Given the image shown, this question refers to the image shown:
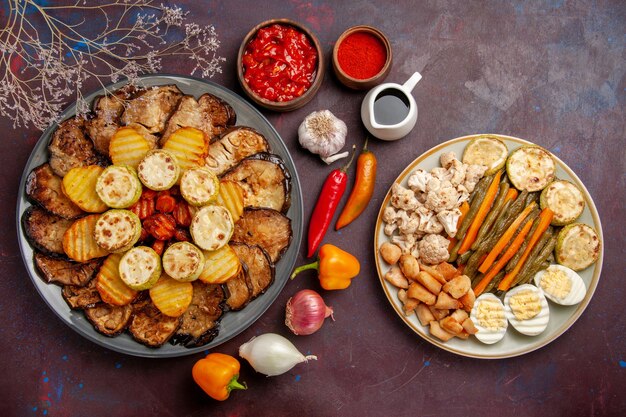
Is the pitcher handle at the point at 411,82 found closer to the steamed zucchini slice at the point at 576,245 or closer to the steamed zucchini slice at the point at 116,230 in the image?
the steamed zucchini slice at the point at 576,245

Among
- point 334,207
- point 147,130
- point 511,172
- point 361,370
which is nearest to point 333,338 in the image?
point 361,370

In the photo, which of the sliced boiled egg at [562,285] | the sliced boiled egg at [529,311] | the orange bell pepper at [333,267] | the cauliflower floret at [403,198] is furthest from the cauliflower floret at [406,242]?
the sliced boiled egg at [562,285]

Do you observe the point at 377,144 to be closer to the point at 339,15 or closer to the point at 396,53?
the point at 396,53

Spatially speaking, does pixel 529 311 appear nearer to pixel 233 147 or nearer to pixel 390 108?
pixel 390 108

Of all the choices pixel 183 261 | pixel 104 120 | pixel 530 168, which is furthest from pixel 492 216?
pixel 104 120

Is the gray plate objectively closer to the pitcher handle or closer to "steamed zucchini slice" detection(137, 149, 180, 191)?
"steamed zucchini slice" detection(137, 149, 180, 191)

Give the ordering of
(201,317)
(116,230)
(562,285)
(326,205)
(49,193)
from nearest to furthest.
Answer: (116,230) → (49,193) → (201,317) → (562,285) → (326,205)
